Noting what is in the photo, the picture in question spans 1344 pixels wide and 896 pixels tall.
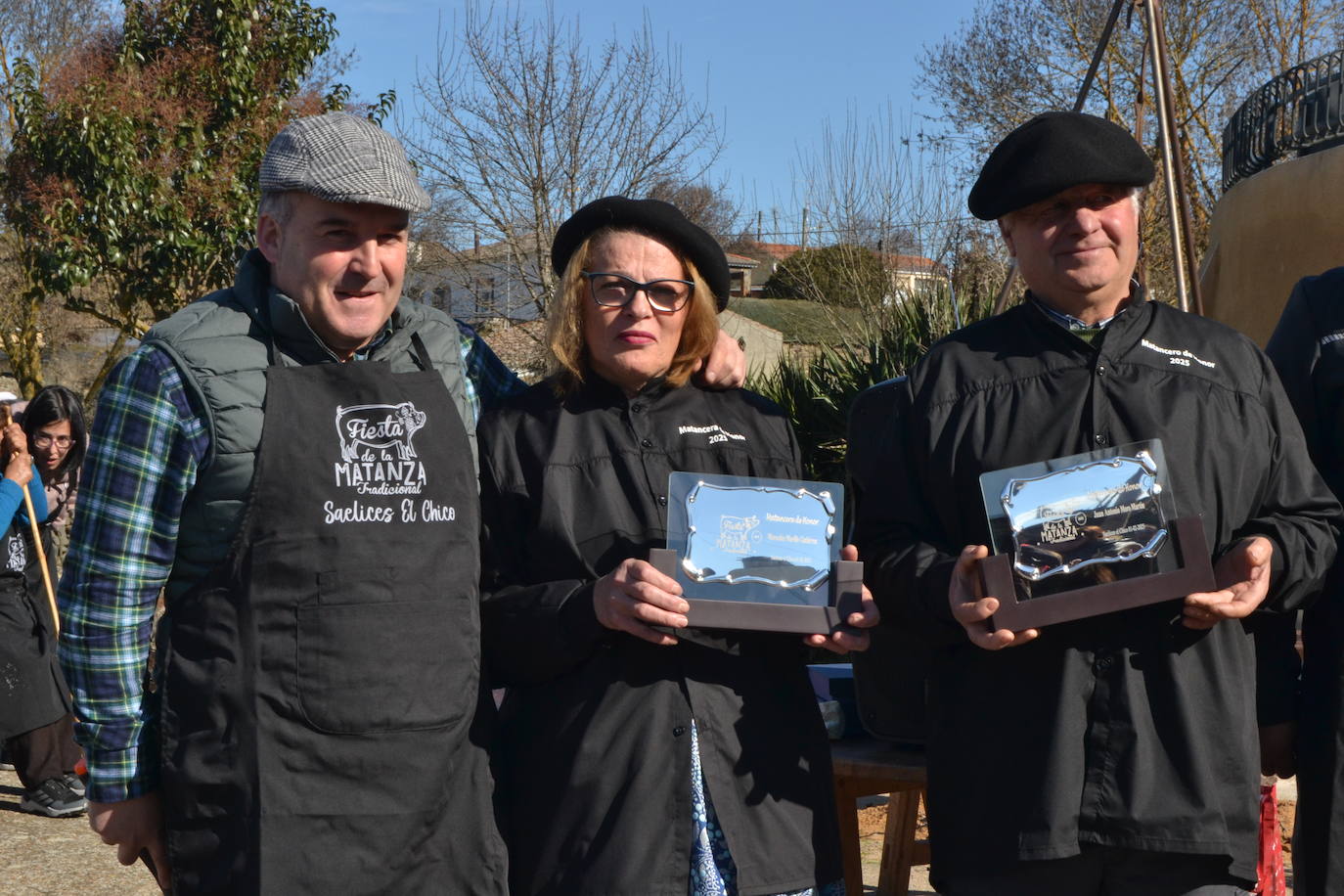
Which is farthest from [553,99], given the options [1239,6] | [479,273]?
[1239,6]

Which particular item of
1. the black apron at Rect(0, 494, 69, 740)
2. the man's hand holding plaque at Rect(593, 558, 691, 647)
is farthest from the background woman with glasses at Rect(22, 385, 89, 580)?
the man's hand holding plaque at Rect(593, 558, 691, 647)

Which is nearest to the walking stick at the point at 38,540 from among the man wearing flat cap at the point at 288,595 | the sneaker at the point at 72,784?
the sneaker at the point at 72,784

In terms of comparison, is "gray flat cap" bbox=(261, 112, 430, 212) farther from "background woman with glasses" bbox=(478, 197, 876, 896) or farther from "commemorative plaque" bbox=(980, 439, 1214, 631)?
"commemorative plaque" bbox=(980, 439, 1214, 631)

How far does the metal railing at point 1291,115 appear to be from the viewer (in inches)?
466

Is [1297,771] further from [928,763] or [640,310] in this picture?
[640,310]

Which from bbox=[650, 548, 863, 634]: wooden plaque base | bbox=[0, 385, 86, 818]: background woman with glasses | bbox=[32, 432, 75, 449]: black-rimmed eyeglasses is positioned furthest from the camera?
bbox=[32, 432, 75, 449]: black-rimmed eyeglasses

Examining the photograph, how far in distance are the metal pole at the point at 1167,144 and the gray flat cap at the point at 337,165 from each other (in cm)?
497

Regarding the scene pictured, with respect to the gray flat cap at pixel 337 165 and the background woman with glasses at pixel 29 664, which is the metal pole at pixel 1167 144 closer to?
the gray flat cap at pixel 337 165

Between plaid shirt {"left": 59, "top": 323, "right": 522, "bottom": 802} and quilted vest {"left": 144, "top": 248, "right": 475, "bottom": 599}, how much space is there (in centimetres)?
3

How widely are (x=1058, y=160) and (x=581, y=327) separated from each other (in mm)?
1009

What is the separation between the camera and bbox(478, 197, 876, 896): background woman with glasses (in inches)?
→ 98.0

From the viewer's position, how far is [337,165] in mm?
2512

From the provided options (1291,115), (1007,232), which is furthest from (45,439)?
(1291,115)

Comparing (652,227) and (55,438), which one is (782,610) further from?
(55,438)
